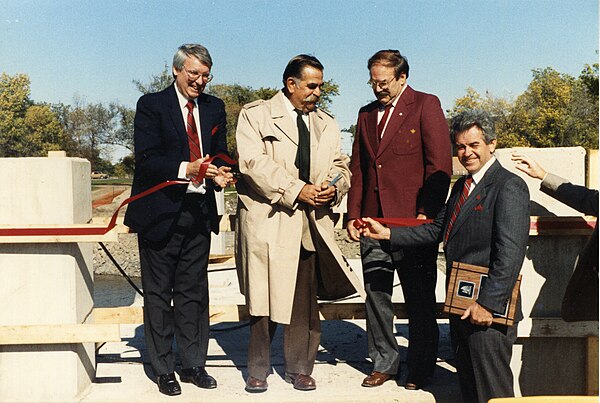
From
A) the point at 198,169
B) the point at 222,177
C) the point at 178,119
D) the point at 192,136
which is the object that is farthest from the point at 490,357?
the point at 178,119

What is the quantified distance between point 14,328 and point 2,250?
459mm

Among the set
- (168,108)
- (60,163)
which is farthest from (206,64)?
(60,163)

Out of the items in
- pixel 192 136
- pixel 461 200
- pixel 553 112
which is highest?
pixel 553 112

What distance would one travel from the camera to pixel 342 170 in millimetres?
4973

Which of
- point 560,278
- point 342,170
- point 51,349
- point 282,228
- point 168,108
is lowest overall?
point 51,349

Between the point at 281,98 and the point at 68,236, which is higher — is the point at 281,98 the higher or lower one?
the higher one

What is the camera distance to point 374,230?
15.7 ft

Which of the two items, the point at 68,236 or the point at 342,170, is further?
the point at 342,170

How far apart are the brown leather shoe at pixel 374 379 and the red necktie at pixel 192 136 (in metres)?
1.73

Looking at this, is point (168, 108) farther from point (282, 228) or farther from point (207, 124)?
point (282, 228)

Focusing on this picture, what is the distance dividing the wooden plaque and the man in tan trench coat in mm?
800

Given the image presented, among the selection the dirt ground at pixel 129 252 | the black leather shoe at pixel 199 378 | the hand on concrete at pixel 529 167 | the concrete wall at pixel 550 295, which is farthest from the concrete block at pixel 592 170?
the dirt ground at pixel 129 252

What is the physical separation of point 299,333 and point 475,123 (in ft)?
5.73

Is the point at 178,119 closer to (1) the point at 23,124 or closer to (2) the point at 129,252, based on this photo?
(2) the point at 129,252
